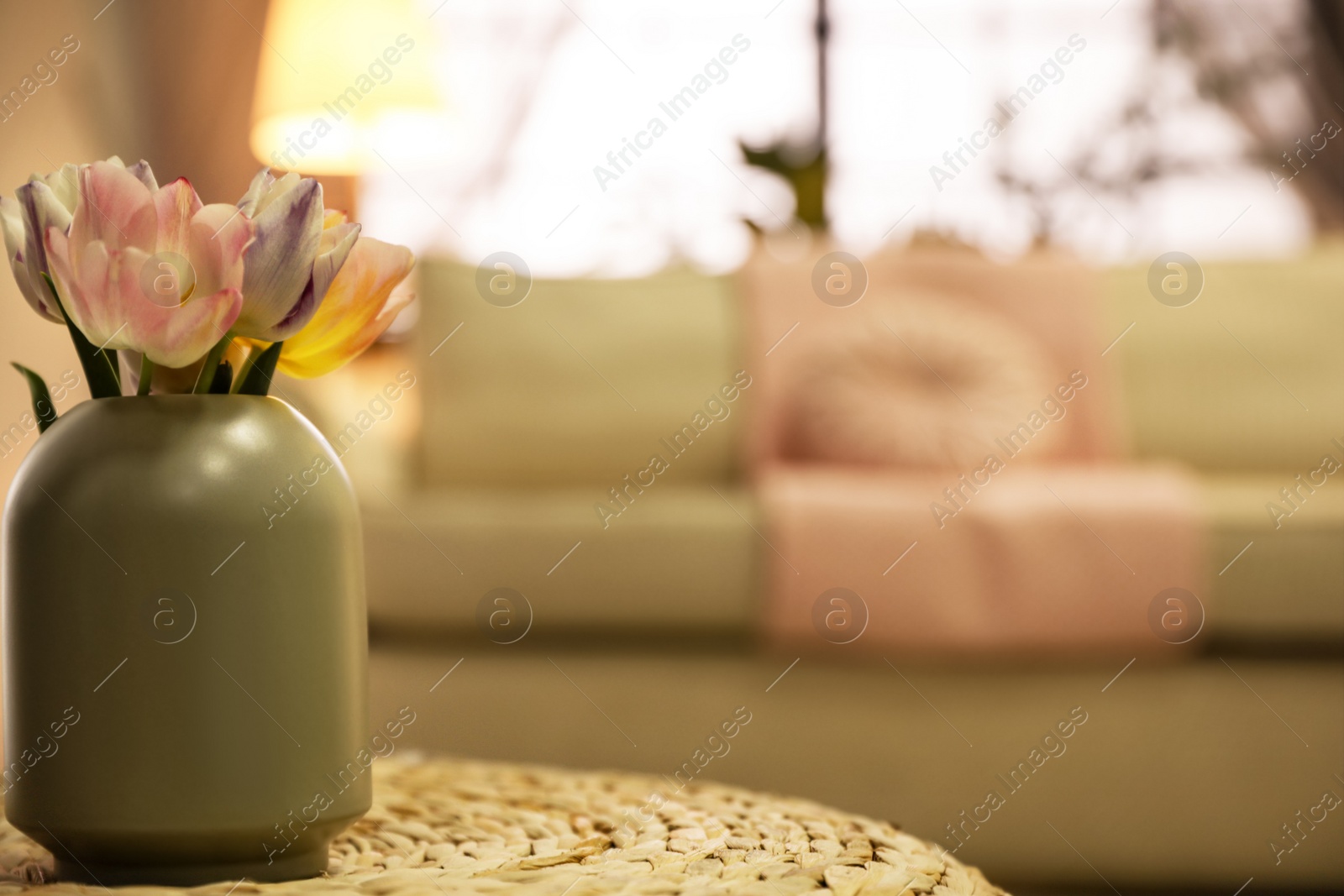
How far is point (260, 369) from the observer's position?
519mm

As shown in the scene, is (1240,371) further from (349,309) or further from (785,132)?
(785,132)

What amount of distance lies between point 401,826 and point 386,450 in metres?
1.20

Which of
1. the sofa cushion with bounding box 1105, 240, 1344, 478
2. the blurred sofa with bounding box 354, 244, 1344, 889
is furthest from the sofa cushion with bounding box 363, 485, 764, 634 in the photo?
the sofa cushion with bounding box 1105, 240, 1344, 478

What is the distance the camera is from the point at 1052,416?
5.86 feet

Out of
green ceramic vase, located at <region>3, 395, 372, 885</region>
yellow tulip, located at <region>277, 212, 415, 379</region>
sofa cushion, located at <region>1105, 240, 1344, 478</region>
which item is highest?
sofa cushion, located at <region>1105, 240, 1344, 478</region>

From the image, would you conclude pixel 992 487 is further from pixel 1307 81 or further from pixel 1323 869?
pixel 1307 81

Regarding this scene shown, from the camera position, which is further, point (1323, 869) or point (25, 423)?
point (25, 423)

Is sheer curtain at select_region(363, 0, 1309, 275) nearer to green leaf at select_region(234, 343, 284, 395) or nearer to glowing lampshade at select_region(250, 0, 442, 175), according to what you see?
glowing lampshade at select_region(250, 0, 442, 175)

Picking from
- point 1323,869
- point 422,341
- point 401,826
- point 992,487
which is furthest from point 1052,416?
point 401,826

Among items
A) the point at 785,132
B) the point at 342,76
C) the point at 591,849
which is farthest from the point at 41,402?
the point at 785,132

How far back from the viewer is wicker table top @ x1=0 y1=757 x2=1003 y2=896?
0.47 metres

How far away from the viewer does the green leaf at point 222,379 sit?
0.52m

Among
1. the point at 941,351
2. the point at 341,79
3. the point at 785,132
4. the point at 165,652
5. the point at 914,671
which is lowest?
the point at 914,671

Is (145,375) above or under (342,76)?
under
